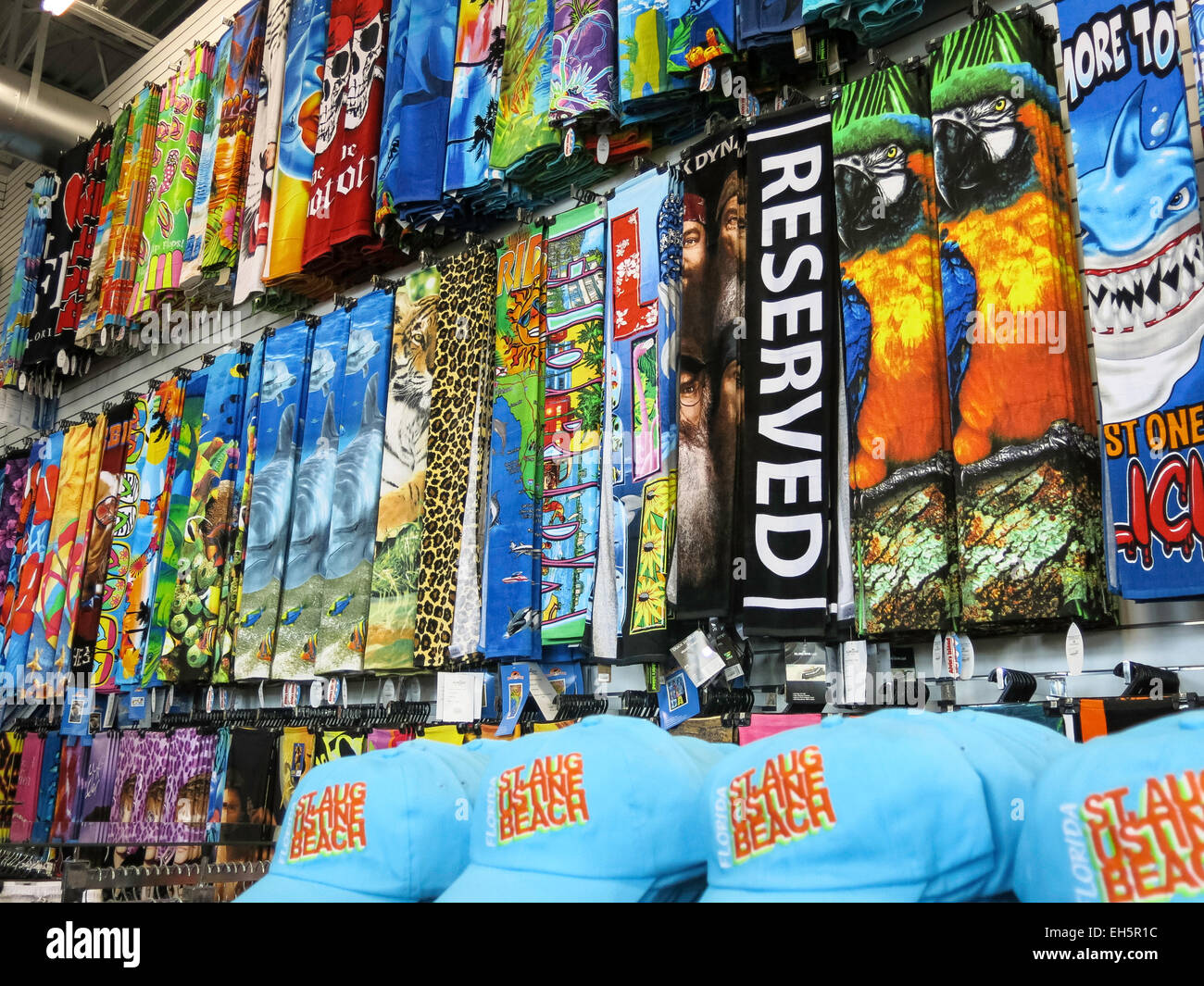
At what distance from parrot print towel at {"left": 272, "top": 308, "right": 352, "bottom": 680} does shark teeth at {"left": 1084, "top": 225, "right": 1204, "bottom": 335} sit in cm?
254

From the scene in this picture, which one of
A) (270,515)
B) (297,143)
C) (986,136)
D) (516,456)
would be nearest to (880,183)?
(986,136)

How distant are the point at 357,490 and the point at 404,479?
23cm

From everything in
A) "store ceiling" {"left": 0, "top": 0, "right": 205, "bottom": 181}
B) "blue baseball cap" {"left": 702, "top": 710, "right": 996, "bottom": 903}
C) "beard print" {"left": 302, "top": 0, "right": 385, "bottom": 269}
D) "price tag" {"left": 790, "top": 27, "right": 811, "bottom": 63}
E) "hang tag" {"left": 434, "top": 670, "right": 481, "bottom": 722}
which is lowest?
"blue baseball cap" {"left": 702, "top": 710, "right": 996, "bottom": 903}

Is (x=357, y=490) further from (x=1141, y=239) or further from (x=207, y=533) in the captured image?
(x=1141, y=239)

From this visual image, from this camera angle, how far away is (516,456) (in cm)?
303

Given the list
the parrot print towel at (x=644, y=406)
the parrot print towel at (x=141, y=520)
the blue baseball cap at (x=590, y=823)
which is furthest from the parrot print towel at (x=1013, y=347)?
the parrot print towel at (x=141, y=520)

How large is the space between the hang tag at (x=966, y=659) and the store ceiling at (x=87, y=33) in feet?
20.8

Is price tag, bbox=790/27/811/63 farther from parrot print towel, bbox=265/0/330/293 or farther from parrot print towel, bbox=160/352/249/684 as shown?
parrot print towel, bbox=160/352/249/684

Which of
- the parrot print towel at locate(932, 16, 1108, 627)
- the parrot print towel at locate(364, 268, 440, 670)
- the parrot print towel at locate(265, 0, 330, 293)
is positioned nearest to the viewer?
the parrot print towel at locate(932, 16, 1108, 627)

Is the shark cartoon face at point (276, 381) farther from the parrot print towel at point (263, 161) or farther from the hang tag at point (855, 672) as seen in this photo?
the hang tag at point (855, 672)

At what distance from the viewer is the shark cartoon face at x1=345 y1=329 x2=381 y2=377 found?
3.67 meters

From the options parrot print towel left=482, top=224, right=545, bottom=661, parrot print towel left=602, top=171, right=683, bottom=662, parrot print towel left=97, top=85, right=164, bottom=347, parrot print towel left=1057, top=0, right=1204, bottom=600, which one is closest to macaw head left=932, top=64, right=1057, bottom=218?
parrot print towel left=1057, top=0, right=1204, bottom=600

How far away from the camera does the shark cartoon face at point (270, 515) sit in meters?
3.86
